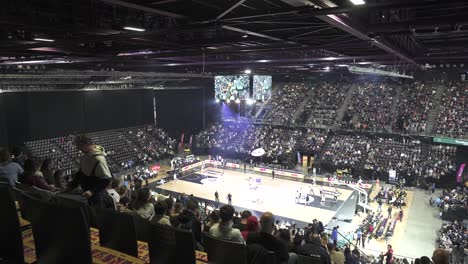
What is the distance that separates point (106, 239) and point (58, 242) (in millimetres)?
1140

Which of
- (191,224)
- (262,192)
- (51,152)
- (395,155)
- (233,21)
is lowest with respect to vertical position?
(262,192)

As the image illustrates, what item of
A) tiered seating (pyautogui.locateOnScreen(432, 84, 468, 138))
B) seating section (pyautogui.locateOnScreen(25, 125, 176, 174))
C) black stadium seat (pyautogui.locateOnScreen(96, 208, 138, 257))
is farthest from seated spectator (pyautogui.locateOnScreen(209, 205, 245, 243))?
tiered seating (pyautogui.locateOnScreen(432, 84, 468, 138))

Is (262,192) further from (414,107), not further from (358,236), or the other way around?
(414,107)

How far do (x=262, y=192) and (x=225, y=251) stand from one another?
24884mm

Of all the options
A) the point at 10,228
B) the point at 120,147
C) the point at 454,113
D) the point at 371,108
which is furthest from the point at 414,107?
the point at 10,228

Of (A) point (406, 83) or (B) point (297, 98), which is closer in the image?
(A) point (406, 83)

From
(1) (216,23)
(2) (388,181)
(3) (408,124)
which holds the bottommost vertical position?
(2) (388,181)

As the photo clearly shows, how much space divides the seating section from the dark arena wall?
2.76 ft

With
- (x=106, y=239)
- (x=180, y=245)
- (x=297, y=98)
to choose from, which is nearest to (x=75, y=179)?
(x=106, y=239)

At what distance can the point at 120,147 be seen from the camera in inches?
1348

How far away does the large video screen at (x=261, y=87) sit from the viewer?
100 ft

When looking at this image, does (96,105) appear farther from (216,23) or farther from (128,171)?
(216,23)

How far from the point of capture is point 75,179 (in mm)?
5164

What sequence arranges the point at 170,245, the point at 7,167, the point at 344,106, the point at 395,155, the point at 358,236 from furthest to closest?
the point at 344,106
the point at 395,155
the point at 358,236
the point at 7,167
the point at 170,245
